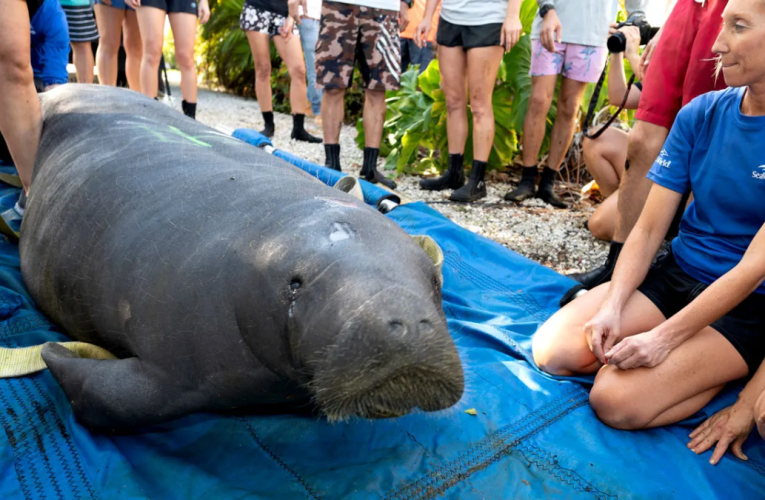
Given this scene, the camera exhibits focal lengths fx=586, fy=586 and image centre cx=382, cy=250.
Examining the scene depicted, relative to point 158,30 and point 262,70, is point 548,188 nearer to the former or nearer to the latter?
point 262,70

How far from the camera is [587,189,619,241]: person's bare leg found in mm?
5230

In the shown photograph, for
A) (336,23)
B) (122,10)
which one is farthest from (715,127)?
(122,10)

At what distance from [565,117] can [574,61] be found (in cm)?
58

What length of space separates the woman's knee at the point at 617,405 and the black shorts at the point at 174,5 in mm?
5986

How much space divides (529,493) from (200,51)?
1561 cm

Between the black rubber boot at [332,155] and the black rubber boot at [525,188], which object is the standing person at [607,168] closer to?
the black rubber boot at [525,188]

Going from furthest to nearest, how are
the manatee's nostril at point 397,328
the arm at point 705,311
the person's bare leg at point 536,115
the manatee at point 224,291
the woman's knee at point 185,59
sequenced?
the woman's knee at point 185,59 → the person's bare leg at point 536,115 → the arm at point 705,311 → the manatee at point 224,291 → the manatee's nostril at point 397,328

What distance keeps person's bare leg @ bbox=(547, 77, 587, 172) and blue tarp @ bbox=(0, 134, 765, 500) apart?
393 centimetres

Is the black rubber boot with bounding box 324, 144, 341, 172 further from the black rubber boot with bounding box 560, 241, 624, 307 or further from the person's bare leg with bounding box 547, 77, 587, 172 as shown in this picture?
the black rubber boot with bounding box 560, 241, 624, 307

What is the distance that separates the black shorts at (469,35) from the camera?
5840 mm

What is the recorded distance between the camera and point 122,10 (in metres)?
7.17

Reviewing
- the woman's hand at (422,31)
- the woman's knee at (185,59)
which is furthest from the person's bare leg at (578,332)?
the woman's knee at (185,59)

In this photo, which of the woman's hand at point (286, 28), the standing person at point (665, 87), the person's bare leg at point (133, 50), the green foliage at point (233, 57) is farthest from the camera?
the green foliage at point (233, 57)

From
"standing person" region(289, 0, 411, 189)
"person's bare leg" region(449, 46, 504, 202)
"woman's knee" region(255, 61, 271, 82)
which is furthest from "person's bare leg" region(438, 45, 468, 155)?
"woman's knee" region(255, 61, 271, 82)
